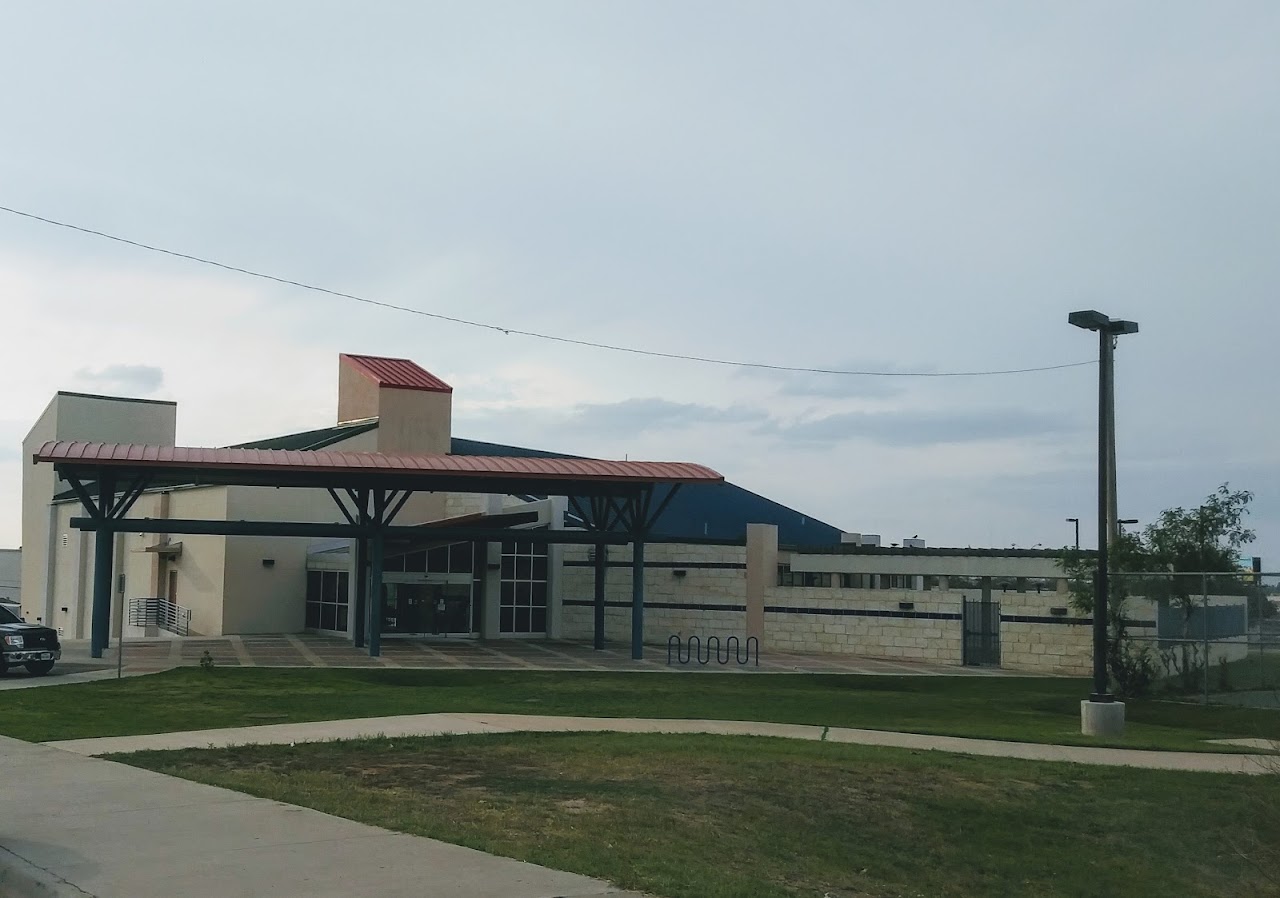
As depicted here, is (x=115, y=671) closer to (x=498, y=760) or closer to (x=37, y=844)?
(x=498, y=760)

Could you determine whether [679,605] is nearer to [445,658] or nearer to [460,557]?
[460,557]

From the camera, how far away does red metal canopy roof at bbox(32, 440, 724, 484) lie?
32750 mm

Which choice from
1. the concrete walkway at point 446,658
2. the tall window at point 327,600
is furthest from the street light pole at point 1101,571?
the tall window at point 327,600

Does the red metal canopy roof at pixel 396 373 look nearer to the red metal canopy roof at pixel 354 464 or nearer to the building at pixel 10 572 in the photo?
the red metal canopy roof at pixel 354 464

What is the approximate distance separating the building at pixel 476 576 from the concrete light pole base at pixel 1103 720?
14.1m

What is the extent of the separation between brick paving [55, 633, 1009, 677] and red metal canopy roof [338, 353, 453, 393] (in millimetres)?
11492

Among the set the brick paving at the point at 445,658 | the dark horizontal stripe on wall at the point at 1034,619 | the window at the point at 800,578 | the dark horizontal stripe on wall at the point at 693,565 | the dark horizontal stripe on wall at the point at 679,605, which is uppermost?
the dark horizontal stripe on wall at the point at 693,565

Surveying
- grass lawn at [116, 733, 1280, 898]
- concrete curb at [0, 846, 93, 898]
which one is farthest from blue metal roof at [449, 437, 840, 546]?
concrete curb at [0, 846, 93, 898]

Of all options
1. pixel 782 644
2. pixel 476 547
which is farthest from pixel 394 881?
pixel 476 547

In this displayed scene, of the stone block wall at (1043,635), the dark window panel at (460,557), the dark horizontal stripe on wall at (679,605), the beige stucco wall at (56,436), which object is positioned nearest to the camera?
the stone block wall at (1043,635)

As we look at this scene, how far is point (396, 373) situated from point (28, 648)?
26221mm

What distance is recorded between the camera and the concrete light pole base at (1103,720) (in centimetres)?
2022

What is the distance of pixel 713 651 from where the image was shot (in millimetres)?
40656

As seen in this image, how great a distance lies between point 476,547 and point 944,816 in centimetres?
3542
